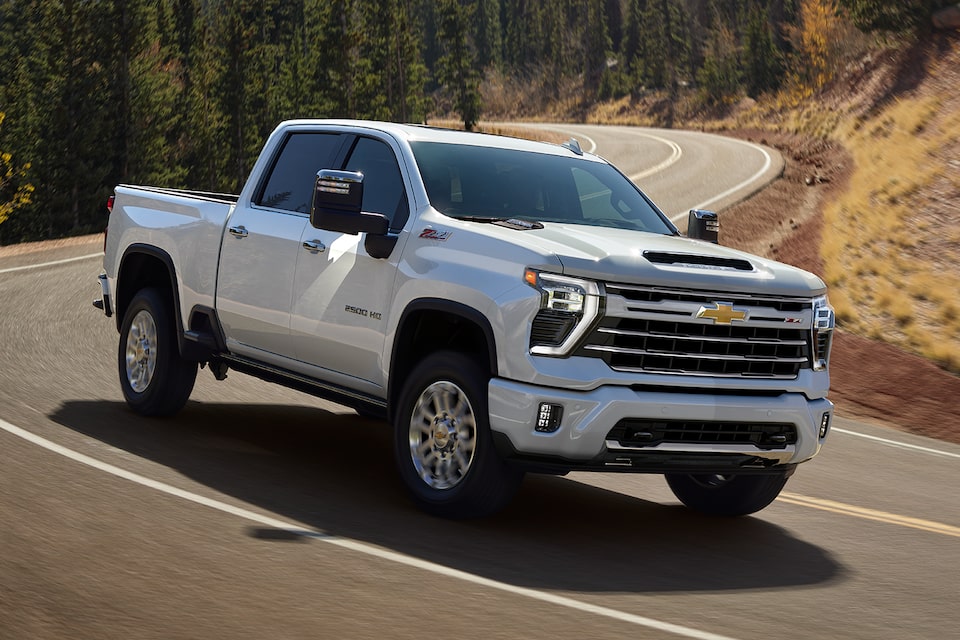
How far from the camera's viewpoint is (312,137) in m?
8.74

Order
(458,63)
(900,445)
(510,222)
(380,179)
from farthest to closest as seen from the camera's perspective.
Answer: (458,63)
(900,445)
(380,179)
(510,222)

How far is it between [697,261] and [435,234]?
1.44 metres

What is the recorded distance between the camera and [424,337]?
739cm

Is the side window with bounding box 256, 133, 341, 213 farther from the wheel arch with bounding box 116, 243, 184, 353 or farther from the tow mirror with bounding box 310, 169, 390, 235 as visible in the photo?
the wheel arch with bounding box 116, 243, 184, 353

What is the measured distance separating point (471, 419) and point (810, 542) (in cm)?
212

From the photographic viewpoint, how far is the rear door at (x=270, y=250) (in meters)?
8.27

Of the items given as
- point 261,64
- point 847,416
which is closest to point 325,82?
point 261,64

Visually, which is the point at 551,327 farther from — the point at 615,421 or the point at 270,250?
the point at 270,250

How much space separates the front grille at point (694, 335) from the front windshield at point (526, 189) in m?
1.38

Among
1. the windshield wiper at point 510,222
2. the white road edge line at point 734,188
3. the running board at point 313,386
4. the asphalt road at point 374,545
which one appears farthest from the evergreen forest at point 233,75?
the windshield wiper at point 510,222

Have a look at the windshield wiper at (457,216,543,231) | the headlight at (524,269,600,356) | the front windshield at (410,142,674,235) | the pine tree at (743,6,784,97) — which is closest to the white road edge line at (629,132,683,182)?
the pine tree at (743,6,784,97)

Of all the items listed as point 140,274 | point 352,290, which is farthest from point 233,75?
point 352,290

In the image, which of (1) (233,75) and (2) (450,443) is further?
(1) (233,75)

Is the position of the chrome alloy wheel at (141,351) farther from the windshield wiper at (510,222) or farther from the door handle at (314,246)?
the windshield wiper at (510,222)
